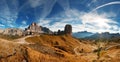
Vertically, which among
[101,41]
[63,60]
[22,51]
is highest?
[101,41]

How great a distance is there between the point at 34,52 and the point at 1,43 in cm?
1484

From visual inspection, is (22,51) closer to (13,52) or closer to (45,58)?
(13,52)

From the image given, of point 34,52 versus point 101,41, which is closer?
point 101,41

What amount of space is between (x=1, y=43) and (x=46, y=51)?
21536mm

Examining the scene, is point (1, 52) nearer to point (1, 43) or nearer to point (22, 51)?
point (1, 43)

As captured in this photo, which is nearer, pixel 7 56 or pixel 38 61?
pixel 7 56

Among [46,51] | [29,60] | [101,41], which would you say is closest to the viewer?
[101,41]

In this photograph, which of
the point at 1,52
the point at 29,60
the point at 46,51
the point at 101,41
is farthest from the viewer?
the point at 46,51

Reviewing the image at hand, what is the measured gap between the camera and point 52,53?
91.6 m

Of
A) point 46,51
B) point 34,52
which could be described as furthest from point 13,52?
point 46,51

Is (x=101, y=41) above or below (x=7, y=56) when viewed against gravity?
above

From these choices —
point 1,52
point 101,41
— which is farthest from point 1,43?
point 101,41

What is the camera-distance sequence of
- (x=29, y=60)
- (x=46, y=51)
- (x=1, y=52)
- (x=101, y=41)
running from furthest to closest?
(x=46, y=51) → (x=29, y=60) → (x=1, y=52) → (x=101, y=41)

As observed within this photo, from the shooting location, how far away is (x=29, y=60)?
81062 millimetres
